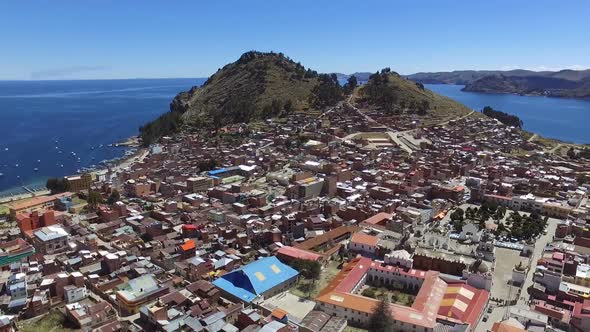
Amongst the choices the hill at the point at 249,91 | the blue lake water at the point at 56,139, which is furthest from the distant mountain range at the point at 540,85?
the blue lake water at the point at 56,139

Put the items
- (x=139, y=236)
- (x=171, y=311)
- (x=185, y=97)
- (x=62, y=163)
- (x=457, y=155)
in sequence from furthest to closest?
(x=185, y=97), (x=62, y=163), (x=457, y=155), (x=139, y=236), (x=171, y=311)

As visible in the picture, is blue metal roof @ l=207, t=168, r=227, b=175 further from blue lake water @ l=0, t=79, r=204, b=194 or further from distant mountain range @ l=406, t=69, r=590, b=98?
distant mountain range @ l=406, t=69, r=590, b=98

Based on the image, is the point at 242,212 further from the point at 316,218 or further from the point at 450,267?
the point at 450,267

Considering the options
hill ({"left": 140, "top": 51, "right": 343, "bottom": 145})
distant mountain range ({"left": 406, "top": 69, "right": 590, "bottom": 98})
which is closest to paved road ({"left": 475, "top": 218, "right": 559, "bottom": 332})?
hill ({"left": 140, "top": 51, "right": 343, "bottom": 145})

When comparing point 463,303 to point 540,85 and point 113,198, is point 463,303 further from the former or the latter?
point 540,85

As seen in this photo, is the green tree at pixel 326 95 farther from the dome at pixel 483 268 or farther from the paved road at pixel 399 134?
the dome at pixel 483 268

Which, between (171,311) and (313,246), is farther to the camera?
(313,246)

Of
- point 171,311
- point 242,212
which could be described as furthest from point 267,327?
point 242,212
